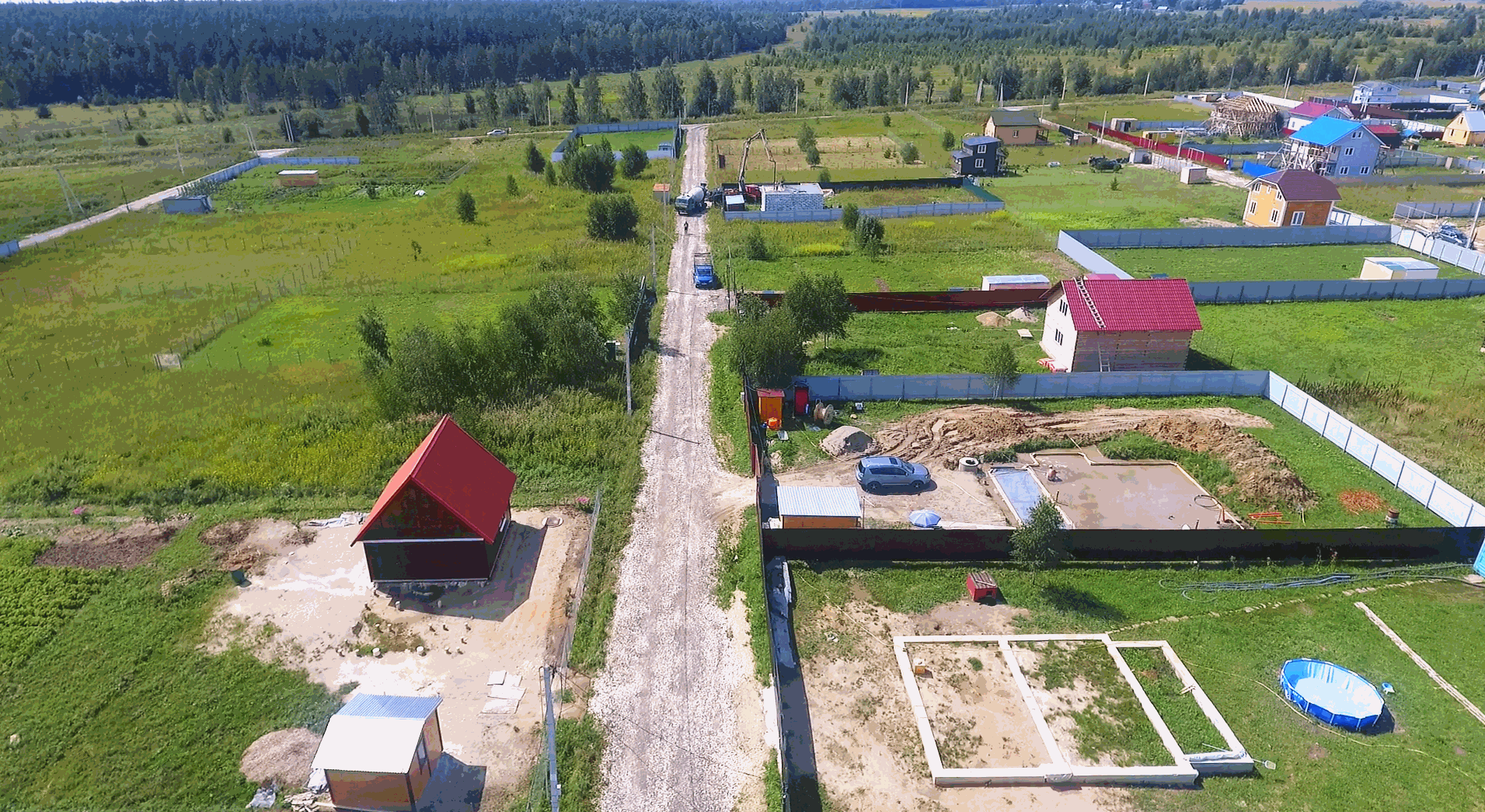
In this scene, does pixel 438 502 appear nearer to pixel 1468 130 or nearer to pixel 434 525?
pixel 434 525

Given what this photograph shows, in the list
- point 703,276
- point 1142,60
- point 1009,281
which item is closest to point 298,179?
point 703,276

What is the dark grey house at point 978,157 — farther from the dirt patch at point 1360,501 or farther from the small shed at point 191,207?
the small shed at point 191,207

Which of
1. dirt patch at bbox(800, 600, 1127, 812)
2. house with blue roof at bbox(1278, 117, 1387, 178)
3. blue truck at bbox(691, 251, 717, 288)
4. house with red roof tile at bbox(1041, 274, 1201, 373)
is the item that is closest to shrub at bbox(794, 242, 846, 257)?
blue truck at bbox(691, 251, 717, 288)

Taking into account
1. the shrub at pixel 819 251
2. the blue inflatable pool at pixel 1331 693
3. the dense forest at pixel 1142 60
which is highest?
the dense forest at pixel 1142 60

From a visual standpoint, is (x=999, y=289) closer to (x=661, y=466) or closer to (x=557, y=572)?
(x=661, y=466)

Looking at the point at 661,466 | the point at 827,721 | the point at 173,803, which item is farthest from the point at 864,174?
the point at 173,803

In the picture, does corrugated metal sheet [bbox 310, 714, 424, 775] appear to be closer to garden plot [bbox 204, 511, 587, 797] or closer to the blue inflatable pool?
garden plot [bbox 204, 511, 587, 797]

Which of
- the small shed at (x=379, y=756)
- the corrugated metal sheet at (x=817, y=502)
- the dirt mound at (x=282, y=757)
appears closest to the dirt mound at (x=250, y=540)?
the dirt mound at (x=282, y=757)
